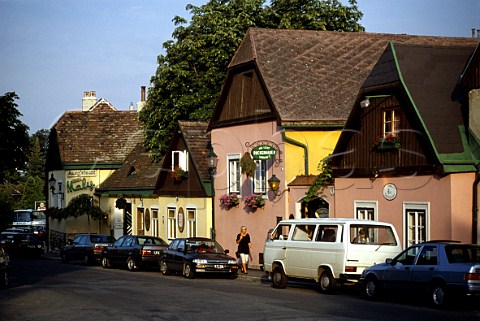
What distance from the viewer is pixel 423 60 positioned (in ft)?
92.4

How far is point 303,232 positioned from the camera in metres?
26.1

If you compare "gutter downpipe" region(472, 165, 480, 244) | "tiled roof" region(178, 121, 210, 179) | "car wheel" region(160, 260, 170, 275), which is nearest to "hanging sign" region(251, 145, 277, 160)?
"car wheel" region(160, 260, 170, 275)

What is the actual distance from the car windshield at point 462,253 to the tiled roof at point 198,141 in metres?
22.1

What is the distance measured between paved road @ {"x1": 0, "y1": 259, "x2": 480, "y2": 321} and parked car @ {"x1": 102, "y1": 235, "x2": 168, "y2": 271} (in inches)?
320

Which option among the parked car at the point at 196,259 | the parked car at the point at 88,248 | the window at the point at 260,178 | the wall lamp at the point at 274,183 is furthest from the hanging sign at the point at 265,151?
the parked car at the point at 88,248

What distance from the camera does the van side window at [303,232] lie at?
84.1 feet

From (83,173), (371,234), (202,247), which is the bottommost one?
(202,247)

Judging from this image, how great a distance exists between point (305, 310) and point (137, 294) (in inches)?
231

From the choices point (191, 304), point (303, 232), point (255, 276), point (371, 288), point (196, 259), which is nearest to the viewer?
point (191, 304)

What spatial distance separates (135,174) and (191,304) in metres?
33.0

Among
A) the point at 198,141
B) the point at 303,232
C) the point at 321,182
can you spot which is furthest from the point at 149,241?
the point at 303,232

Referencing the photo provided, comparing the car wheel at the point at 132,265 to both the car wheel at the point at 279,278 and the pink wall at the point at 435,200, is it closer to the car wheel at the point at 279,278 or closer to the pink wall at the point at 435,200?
the pink wall at the point at 435,200

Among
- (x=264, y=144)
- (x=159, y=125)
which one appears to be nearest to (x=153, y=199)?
(x=159, y=125)

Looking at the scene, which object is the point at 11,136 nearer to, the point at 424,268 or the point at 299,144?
the point at 299,144
